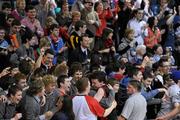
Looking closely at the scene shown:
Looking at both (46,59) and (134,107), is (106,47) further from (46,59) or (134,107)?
(134,107)

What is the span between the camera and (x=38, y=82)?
30.0ft

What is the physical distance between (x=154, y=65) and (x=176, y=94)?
7.62 ft

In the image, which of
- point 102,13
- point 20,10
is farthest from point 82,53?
point 102,13

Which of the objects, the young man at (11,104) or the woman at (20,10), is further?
the woman at (20,10)

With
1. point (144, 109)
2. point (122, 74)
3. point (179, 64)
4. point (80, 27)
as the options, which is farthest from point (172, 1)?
point (144, 109)

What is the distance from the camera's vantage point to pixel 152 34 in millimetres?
16625

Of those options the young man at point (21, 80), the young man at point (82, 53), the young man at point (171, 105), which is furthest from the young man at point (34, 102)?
the young man at point (82, 53)

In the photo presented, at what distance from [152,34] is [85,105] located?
780 centimetres

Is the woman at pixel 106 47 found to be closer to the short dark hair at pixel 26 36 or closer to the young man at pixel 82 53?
the young man at pixel 82 53

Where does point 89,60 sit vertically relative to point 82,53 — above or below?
below

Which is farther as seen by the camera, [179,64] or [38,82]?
[179,64]

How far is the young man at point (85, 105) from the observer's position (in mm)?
9141

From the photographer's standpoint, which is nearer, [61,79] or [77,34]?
[61,79]

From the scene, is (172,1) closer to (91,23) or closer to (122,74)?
(91,23)
